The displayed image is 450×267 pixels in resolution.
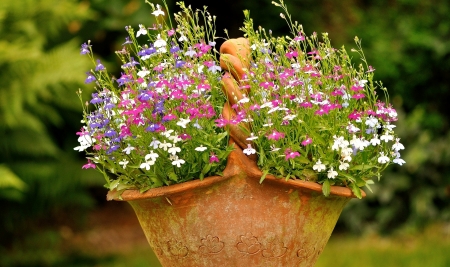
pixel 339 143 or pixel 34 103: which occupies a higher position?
pixel 339 143

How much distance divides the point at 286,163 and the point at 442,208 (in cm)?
393

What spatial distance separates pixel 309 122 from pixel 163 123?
0.42 m

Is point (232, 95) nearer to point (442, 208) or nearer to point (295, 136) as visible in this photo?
point (295, 136)

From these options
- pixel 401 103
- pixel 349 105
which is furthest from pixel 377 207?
pixel 349 105

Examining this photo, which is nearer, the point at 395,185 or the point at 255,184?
the point at 255,184

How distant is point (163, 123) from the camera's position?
183cm

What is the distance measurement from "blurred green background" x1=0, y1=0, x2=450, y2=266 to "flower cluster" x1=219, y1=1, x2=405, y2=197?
8.90 ft

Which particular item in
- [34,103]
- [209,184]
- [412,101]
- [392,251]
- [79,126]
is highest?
[209,184]

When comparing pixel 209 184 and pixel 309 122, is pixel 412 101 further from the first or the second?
pixel 209 184

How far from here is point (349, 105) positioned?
1881mm

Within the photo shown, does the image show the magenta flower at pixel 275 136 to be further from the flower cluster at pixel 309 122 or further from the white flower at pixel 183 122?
the white flower at pixel 183 122

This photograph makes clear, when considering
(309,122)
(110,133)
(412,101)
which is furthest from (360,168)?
(412,101)

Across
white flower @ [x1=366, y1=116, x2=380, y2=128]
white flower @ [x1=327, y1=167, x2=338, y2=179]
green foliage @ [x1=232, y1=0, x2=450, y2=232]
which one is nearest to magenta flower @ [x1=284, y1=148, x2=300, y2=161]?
white flower @ [x1=327, y1=167, x2=338, y2=179]

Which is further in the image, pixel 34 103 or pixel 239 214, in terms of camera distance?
pixel 34 103
